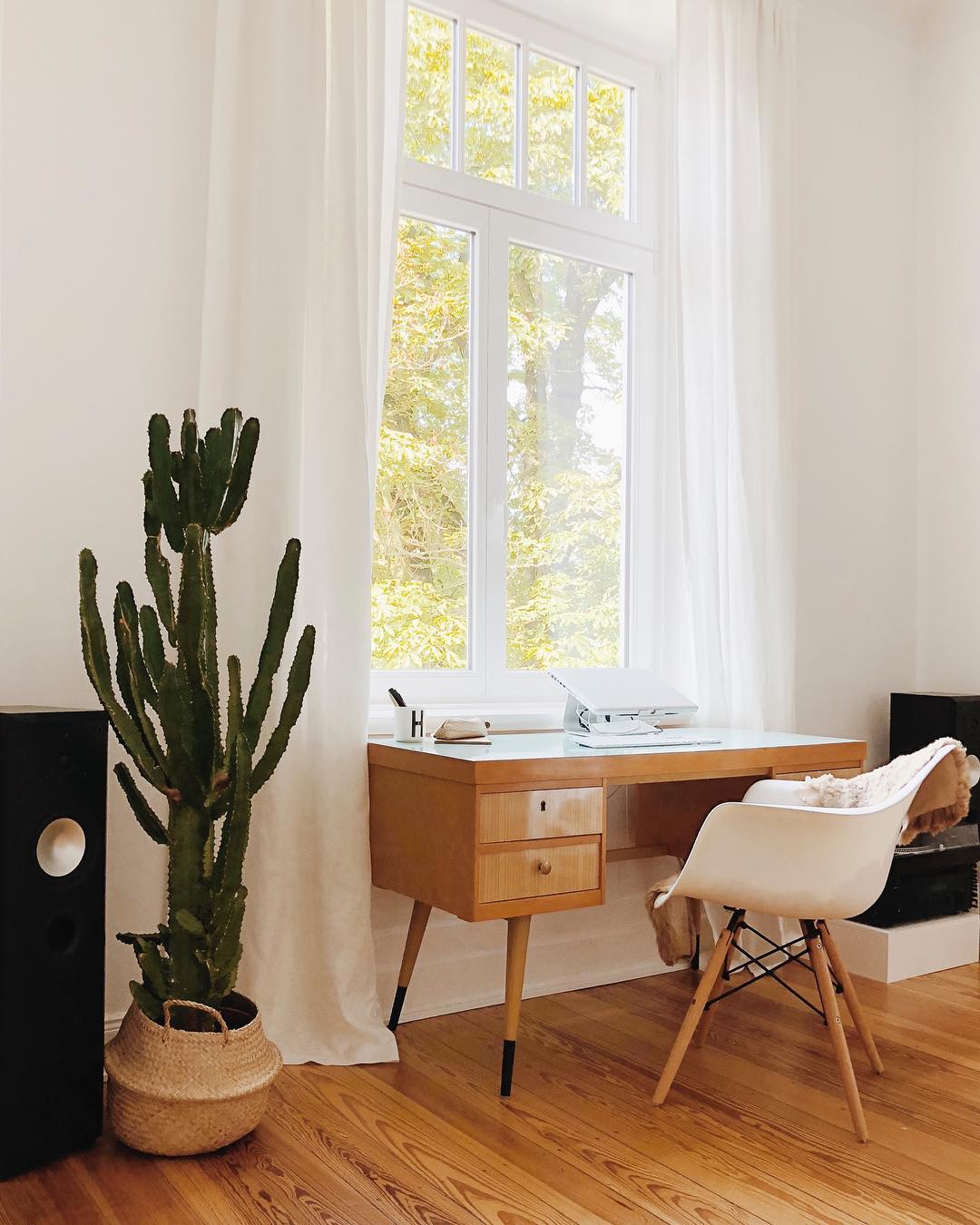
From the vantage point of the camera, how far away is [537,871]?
2.25 m

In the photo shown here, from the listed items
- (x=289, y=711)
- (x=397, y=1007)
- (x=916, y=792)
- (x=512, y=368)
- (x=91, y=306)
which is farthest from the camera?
(x=512, y=368)

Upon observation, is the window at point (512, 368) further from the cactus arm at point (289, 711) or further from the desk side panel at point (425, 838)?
the cactus arm at point (289, 711)

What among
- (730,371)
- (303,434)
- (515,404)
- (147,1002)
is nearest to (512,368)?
(515,404)

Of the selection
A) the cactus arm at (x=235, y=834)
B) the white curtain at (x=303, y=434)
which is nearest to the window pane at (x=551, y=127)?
the white curtain at (x=303, y=434)

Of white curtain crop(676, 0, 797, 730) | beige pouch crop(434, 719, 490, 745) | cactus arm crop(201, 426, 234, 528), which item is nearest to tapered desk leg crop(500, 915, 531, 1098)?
beige pouch crop(434, 719, 490, 745)

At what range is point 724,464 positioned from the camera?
3.26 m

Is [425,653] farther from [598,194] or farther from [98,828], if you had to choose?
[598,194]

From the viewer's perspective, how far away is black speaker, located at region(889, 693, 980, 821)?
3480mm

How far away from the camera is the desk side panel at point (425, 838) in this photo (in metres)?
2.19

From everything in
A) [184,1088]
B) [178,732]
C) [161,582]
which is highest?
[161,582]

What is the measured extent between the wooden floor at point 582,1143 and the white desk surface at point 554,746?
26.5 inches

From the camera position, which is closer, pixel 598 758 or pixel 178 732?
pixel 178 732

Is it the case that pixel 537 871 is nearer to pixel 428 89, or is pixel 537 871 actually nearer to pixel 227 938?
pixel 227 938

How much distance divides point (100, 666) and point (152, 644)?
10cm
